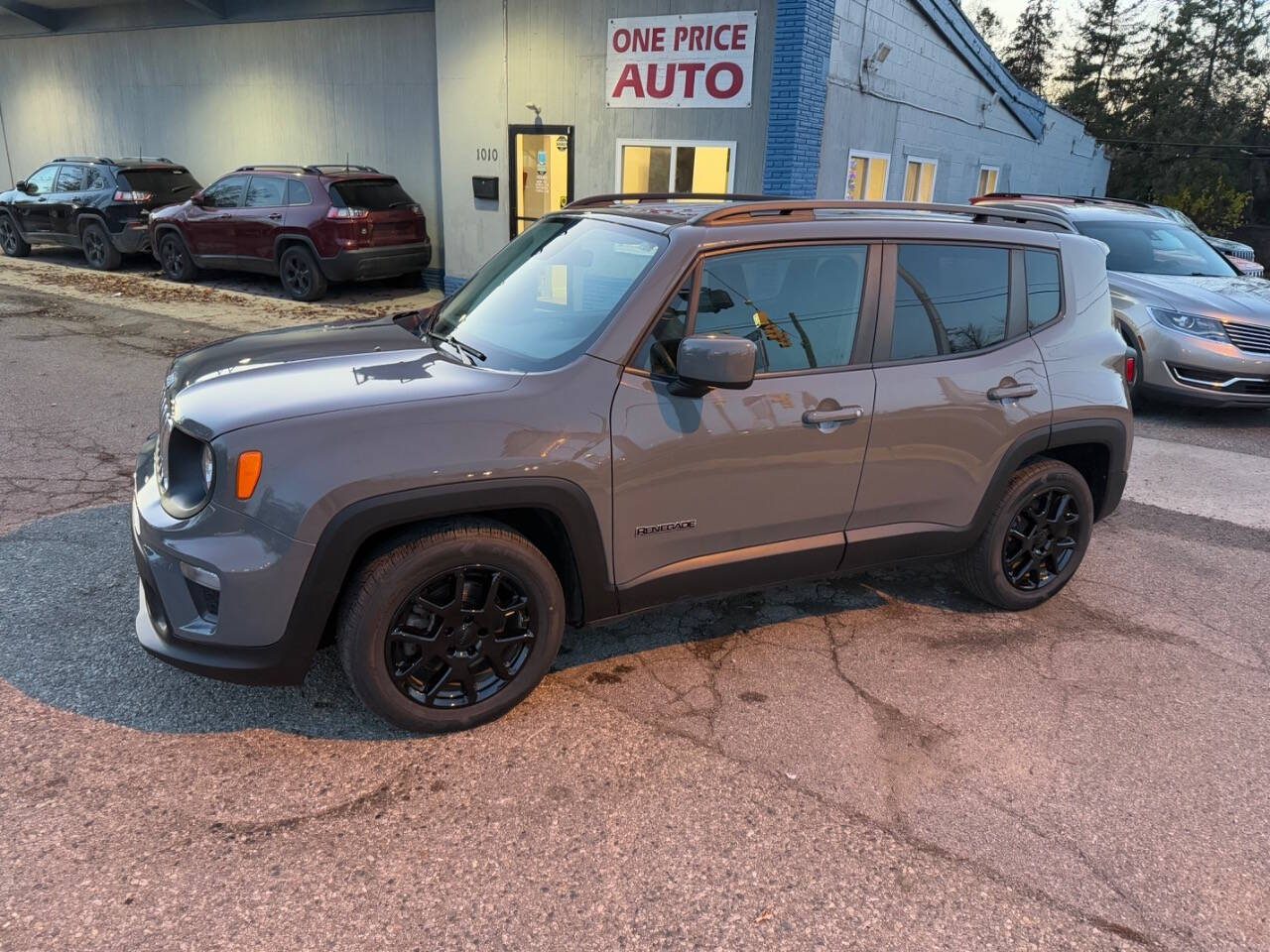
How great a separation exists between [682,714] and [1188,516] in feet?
13.2

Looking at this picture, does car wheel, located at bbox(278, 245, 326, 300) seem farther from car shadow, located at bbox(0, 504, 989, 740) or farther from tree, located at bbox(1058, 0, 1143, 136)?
tree, located at bbox(1058, 0, 1143, 136)

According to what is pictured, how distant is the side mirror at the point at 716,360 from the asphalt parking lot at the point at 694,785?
124 centimetres

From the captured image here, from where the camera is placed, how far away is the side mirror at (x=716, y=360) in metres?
2.86

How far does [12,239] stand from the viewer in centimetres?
1616

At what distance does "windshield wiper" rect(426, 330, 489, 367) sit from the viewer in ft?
10.7

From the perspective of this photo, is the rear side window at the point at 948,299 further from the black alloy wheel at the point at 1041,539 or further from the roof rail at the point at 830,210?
the black alloy wheel at the point at 1041,539

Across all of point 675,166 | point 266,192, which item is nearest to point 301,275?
point 266,192

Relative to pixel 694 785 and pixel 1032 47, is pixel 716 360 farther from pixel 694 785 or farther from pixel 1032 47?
pixel 1032 47

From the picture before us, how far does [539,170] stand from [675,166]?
7.10 feet

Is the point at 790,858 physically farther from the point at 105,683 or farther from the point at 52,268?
Answer: the point at 52,268

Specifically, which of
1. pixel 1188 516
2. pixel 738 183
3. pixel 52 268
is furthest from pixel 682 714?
pixel 52 268

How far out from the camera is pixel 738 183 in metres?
11.1

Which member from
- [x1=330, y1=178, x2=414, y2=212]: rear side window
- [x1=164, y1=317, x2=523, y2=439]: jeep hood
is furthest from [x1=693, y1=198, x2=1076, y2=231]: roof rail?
[x1=330, y1=178, x2=414, y2=212]: rear side window

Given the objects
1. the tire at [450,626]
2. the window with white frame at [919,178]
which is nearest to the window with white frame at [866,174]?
the window with white frame at [919,178]
